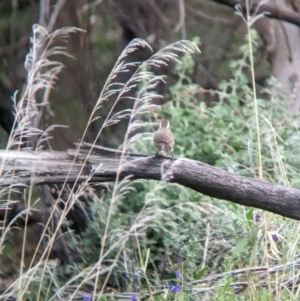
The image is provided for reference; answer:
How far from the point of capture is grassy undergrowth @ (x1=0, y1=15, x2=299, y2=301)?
11.7 ft

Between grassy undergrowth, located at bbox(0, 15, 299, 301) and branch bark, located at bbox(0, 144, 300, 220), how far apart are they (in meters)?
0.08

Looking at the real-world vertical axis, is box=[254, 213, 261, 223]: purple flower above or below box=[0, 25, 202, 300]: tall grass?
below

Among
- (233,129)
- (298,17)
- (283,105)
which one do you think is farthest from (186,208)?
(298,17)

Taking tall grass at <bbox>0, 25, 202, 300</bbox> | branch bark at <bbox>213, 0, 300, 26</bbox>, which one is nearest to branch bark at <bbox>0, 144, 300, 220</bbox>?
tall grass at <bbox>0, 25, 202, 300</bbox>

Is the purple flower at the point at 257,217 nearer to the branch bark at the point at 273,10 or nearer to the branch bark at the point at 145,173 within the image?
the branch bark at the point at 145,173

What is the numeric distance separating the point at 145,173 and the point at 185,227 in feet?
5.25

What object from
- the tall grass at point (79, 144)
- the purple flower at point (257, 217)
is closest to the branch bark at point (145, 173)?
the tall grass at point (79, 144)

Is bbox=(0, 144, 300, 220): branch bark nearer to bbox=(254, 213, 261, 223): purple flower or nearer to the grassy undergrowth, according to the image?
the grassy undergrowth

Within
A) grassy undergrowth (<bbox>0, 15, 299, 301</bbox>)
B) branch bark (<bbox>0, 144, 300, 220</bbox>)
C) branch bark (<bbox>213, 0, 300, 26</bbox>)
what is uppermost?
branch bark (<bbox>0, 144, 300, 220</bbox>)

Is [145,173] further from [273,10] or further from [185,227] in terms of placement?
[273,10]

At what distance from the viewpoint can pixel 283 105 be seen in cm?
599

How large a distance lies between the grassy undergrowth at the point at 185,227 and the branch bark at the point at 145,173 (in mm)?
81

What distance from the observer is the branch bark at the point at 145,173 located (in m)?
3.10

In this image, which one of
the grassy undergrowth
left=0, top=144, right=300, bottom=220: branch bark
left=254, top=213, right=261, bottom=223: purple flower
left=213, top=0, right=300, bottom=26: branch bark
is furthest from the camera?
left=213, top=0, right=300, bottom=26: branch bark
